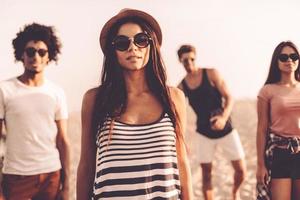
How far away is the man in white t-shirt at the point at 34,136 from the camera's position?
15.6 ft

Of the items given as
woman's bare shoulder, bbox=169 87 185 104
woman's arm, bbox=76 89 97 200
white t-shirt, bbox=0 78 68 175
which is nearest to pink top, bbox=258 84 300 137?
white t-shirt, bbox=0 78 68 175

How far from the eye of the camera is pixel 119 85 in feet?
10.00

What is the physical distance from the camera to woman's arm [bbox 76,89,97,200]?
2.96 metres

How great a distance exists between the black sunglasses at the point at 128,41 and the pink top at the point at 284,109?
262 centimetres

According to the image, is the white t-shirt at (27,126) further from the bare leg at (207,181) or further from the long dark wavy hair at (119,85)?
the bare leg at (207,181)

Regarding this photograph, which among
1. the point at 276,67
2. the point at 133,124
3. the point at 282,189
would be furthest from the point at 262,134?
the point at 133,124

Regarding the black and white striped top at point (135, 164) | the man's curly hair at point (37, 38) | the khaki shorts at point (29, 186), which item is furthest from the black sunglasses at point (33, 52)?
A: the black and white striped top at point (135, 164)

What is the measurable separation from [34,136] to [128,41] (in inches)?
84.5

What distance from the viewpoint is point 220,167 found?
17.4 metres

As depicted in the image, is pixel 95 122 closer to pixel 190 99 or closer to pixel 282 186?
pixel 282 186

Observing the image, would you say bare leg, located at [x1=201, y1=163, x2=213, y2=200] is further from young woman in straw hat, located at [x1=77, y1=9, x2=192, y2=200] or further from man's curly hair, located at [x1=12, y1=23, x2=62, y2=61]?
young woman in straw hat, located at [x1=77, y1=9, x2=192, y2=200]

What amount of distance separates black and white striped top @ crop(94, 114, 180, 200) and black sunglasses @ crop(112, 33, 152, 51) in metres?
0.45

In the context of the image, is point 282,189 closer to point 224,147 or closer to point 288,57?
point 288,57

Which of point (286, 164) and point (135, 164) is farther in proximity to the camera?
point (286, 164)
